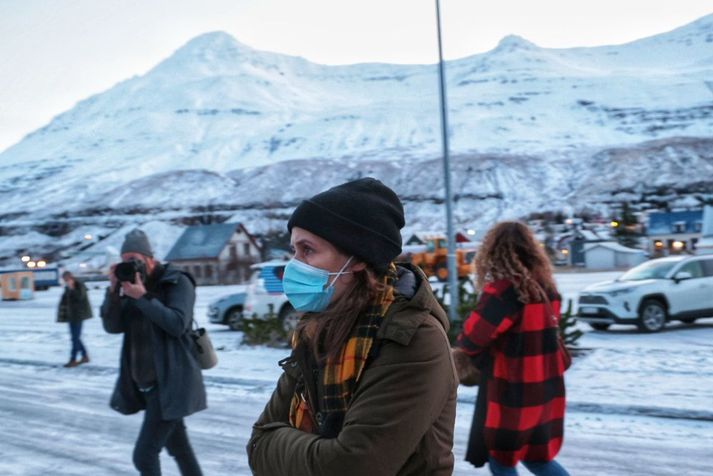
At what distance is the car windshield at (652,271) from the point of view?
14.1 m

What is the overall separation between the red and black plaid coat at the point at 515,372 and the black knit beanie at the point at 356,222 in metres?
1.67

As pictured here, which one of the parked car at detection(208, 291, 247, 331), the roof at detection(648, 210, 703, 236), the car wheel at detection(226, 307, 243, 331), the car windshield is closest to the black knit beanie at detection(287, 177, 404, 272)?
the car windshield

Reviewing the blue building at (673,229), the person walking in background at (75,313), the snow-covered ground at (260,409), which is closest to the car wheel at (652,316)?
the snow-covered ground at (260,409)

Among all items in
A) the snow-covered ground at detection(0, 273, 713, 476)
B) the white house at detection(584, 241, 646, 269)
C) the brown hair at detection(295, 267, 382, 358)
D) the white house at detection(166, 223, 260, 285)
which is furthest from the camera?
the white house at detection(166, 223, 260, 285)

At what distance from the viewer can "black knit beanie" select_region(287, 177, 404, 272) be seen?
180 cm

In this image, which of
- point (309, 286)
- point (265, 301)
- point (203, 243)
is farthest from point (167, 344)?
point (203, 243)

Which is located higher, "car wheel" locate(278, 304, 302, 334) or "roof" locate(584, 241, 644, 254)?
"car wheel" locate(278, 304, 302, 334)

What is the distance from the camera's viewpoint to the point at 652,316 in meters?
13.5

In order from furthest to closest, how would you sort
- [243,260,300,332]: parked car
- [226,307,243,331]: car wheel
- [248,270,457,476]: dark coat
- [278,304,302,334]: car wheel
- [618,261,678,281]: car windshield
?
1. [226,307,243,331]: car wheel
2. [618,261,678,281]: car windshield
3. [243,260,300,332]: parked car
4. [278,304,302,334]: car wheel
5. [248,270,457,476]: dark coat

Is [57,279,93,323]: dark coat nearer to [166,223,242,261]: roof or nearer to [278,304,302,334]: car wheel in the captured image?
[278,304,302,334]: car wheel

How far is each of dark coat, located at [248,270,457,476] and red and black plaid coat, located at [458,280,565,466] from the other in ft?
5.46

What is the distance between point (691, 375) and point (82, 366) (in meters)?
9.00

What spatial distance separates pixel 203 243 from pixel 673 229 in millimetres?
43437

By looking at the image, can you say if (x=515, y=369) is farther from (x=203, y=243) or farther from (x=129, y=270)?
(x=203, y=243)
